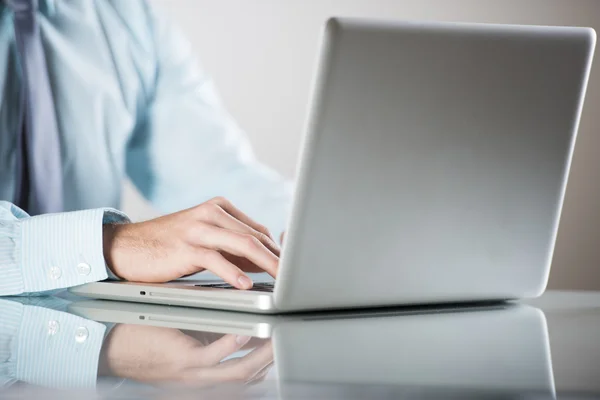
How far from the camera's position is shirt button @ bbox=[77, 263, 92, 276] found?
3.56 feet

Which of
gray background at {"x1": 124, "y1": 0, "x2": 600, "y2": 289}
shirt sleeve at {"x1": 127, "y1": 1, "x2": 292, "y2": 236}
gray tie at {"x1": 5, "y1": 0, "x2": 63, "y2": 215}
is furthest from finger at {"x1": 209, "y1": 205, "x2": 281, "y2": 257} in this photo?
gray background at {"x1": 124, "y1": 0, "x2": 600, "y2": 289}

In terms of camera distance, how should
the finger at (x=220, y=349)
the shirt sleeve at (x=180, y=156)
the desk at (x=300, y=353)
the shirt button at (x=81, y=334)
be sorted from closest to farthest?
the desk at (x=300, y=353), the finger at (x=220, y=349), the shirt button at (x=81, y=334), the shirt sleeve at (x=180, y=156)

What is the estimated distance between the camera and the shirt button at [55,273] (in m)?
1.09

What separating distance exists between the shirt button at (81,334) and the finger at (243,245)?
221 mm

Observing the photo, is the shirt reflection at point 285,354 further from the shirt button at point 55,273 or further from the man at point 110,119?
the man at point 110,119

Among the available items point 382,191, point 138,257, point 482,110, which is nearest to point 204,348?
point 382,191

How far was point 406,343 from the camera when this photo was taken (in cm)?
66

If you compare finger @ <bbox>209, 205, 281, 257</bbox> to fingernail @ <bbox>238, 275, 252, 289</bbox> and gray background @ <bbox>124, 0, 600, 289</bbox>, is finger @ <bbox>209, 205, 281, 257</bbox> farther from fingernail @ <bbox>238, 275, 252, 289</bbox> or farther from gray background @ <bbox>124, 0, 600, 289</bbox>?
gray background @ <bbox>124, 0, 600, 289</bbox>

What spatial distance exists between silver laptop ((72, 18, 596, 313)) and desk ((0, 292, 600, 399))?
0.03 m

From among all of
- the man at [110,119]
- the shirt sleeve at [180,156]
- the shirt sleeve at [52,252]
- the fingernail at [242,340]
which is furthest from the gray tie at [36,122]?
the fingernail at [242,340]

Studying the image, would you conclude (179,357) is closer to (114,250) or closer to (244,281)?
(244,281)

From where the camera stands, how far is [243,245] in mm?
939

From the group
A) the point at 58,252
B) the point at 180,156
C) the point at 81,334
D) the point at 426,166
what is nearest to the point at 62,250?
the point at 58,252

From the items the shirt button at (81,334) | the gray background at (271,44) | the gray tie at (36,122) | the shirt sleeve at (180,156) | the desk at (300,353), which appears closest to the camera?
the desk at (300,353)
